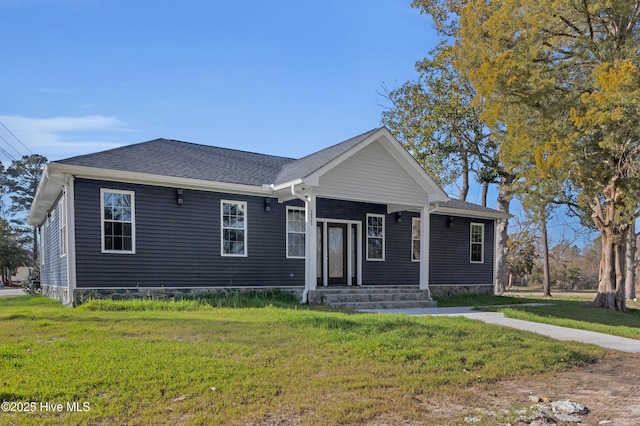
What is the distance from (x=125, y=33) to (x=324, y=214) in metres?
8.06

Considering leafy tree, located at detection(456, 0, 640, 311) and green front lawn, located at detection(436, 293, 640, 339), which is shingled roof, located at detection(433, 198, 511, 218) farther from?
green front lawn, located at detection(436, 293, 640, 339)

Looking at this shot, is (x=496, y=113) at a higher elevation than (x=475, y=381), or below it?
higher

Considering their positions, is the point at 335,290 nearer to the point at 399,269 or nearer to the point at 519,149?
the point at 399,269

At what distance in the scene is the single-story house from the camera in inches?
390

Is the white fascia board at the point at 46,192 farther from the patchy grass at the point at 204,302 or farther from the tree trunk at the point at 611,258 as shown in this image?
the tree trunk at the point at 611,258

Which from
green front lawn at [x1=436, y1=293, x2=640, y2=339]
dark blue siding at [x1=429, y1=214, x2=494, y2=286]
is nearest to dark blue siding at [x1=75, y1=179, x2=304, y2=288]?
green front lawn at [x1=436, y1=293, x2=640, y2=339]

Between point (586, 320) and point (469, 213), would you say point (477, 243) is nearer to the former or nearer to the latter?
point (469, 213)

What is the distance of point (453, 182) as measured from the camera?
23844 mm

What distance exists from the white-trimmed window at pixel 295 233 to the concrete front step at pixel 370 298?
59.2 inches

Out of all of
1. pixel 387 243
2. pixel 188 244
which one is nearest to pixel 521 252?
pixel 387 243

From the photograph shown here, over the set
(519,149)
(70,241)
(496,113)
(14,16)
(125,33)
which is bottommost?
(70,241)

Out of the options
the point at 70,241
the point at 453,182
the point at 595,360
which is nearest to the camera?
the point at 595,360

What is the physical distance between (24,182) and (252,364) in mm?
46529

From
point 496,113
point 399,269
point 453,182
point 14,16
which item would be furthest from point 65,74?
point 453,182
